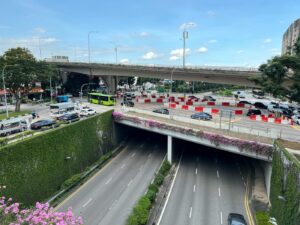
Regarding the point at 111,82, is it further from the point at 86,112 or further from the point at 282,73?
the point at 282,73

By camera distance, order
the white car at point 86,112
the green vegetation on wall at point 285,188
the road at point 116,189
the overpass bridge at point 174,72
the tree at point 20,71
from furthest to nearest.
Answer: the tree at point 20,71, the overpass bridge at point 174,72, the white car at point 86,112, the road at point 116,189, the green vegetation on wall at point 285,188

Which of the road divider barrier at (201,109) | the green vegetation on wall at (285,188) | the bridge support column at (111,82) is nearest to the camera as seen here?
the green vegetation on wall at (285,188)

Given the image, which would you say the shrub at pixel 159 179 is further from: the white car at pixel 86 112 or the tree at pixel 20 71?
the tree at pixel 20 71

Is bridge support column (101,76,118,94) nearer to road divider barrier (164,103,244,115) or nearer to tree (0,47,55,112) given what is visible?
tree (0,47,55,112)

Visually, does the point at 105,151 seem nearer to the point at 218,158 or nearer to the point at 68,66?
the point at 218,158

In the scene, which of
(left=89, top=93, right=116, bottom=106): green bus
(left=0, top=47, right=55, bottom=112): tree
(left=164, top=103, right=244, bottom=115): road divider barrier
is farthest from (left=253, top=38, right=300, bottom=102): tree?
(left=0, top=47, right=55, bottom=112): tree

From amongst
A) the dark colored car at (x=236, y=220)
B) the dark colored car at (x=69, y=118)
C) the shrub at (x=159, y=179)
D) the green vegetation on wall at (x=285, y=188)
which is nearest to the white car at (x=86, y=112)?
the dark colored car at (x=69, y=118)
